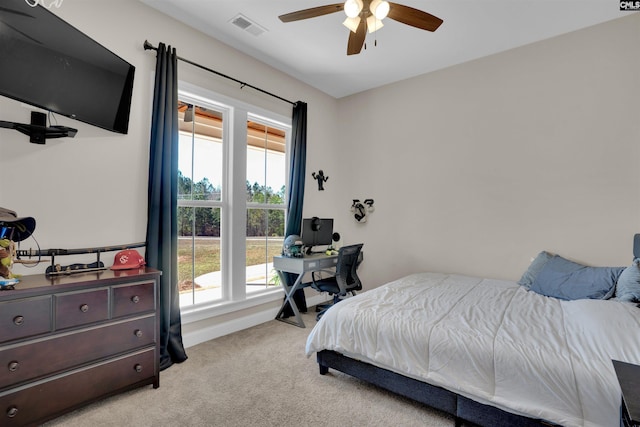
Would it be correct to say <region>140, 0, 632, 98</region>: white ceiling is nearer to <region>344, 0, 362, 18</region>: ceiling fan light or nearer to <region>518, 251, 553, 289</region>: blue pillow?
<region>344, 0, 362, 18</region>: ceiling fan light

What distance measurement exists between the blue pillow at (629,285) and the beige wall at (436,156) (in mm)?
562

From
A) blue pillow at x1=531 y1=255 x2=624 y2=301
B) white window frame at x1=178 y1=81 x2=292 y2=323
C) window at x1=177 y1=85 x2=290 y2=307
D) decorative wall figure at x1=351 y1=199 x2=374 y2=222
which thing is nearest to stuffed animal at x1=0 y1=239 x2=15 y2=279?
window at x1=177 y1=85 x2=290 y2=307

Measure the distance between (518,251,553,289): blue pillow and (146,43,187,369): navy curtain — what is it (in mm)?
3122

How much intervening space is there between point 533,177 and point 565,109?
685 millimetres

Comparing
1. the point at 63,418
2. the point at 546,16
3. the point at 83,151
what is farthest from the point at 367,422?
the point at 546,16

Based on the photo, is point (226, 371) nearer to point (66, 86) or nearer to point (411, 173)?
point (66, 86)

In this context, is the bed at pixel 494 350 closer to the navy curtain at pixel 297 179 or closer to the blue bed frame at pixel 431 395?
the blue bed frame at pixel 431 395

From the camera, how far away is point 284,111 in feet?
12.5

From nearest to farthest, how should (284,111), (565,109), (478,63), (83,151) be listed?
(83,151) < (565,109) < (478,63) < (284,111)

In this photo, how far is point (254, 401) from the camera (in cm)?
200

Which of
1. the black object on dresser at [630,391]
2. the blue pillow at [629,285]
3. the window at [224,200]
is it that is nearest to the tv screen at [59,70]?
the window at [224,200]

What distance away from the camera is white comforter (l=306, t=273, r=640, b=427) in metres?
1.39

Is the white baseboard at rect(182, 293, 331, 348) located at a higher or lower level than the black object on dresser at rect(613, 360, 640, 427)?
lower

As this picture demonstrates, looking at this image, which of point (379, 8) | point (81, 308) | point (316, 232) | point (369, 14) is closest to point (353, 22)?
point (369, 14)
